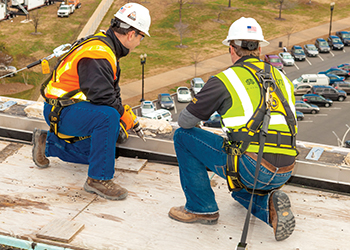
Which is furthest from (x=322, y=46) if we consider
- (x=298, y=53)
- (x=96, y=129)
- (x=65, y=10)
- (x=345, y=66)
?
(x=96, y=129)

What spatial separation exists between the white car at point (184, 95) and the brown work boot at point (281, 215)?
30.4m

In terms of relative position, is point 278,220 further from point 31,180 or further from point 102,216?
point 31,180

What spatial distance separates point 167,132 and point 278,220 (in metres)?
2.42

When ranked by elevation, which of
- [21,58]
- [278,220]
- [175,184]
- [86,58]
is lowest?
[21,58]

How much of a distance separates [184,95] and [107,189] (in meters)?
29.9

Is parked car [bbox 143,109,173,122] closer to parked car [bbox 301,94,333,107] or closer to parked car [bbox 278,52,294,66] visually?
parked car [bbox 301,94,333,107]

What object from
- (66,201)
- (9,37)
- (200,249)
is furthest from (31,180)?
(9,37)

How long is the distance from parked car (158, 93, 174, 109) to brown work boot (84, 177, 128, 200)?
28.4 metres

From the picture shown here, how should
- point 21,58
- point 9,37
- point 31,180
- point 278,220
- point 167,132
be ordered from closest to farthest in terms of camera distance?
1. point 278,220
2. point 31,180
3. point 167,132
4. point 21,58
5. point 9,37

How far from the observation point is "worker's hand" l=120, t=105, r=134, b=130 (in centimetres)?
532

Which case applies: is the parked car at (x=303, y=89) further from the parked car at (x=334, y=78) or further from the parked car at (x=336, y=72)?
the parked car at (x=336, y=72)

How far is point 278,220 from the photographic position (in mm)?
4051

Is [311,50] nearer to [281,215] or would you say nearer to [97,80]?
[97,80]

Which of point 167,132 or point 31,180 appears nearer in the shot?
point 31,180
